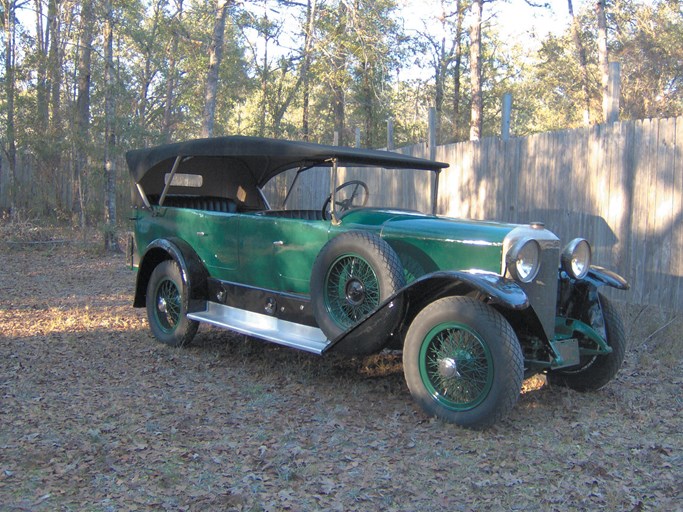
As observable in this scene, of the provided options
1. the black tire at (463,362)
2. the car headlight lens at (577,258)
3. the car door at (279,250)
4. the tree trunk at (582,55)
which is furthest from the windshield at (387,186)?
the tree trunk at (582,55)

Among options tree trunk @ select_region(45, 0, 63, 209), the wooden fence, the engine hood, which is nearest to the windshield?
the wooden fence

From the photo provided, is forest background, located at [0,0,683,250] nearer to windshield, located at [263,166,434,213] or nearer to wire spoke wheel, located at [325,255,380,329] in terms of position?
windshield, located at [263,166,434,213]

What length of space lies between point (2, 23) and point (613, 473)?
59.3ft

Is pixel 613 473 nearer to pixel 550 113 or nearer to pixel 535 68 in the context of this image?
pixel 535 68

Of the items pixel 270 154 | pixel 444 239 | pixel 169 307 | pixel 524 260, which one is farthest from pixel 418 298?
pixel 169 307

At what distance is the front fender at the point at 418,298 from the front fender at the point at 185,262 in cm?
188

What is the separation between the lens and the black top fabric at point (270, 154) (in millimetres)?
5148

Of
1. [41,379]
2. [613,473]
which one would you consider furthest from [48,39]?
[613,473]

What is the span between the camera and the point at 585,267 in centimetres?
465

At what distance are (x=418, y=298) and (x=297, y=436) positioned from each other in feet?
4.12

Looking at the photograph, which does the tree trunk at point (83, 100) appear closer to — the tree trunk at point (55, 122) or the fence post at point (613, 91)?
the tree trunk at point (55, 122)

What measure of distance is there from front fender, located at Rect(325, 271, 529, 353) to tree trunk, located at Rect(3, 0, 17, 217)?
1278 centimetres

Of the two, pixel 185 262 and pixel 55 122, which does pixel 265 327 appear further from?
pixel 55 122

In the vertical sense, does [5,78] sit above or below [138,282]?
above
